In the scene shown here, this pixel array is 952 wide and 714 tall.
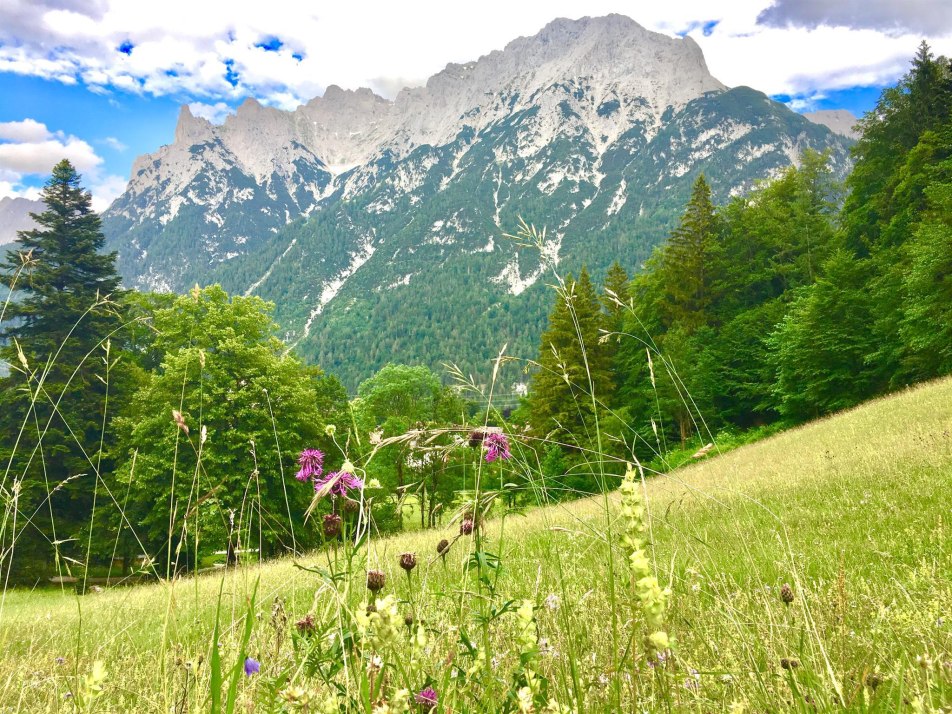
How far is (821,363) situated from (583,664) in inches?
1139

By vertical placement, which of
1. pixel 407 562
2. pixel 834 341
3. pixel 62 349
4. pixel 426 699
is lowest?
pixel 426 699

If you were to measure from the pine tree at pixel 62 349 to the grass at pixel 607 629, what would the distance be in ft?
59.6

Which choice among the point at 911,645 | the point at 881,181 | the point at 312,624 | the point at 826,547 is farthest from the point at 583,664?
the point at 881,181

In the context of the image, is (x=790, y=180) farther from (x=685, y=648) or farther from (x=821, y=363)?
(x=685, y=648)

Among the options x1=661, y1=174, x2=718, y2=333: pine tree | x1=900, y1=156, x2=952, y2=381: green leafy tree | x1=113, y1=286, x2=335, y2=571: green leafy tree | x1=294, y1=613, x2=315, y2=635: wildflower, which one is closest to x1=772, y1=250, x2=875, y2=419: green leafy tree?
x1=900, y1=156, x2=952, y2=381: green leafy tree

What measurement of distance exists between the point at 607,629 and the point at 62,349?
2698 cm

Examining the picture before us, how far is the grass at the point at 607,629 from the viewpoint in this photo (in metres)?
1.30

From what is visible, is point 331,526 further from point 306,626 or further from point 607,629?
point 607,629

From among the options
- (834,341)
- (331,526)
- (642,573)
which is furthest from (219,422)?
(834,341)

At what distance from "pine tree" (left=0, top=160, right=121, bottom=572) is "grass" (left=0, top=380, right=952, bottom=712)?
→ 1815cm

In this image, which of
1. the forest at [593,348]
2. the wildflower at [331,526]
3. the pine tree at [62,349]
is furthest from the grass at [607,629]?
the pine tree at [62,349]

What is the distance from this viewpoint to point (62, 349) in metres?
22.2

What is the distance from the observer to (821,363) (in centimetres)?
2566

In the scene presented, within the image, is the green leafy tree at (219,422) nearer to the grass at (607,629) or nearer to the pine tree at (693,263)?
the grass at (607,629)
